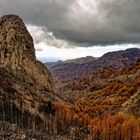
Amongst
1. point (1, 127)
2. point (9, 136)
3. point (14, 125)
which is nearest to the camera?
point (9, 136)

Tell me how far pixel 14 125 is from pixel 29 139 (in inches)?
963

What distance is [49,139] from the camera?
19975cm

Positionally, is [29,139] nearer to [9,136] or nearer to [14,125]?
[9,136]

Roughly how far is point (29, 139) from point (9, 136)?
10.4 meters

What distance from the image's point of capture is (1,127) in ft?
605

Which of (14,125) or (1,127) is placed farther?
(14,125)

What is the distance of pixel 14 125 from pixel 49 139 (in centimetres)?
2066

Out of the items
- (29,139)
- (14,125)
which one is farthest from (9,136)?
(14,125)

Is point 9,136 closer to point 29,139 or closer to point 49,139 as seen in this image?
point 29,139

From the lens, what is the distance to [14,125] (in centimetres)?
19862

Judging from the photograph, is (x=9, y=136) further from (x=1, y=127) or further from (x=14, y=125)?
(x=14, y=125)

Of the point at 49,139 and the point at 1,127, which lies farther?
the point at 49,139

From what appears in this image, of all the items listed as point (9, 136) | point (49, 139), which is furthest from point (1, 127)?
point (49, 139)

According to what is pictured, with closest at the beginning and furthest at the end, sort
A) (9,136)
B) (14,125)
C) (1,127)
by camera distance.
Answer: (9,136)
(1,127)
(14,125)
